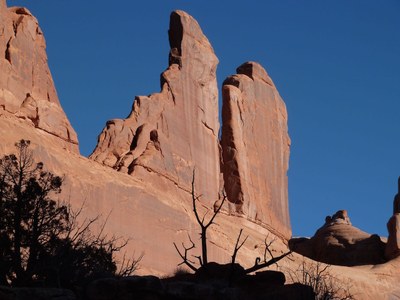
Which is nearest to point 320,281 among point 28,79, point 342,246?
point 28,79

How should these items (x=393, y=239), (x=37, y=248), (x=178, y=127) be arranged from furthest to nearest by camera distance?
(x=393, y=239) → (x=178, y=127) → (x=37, y=248)

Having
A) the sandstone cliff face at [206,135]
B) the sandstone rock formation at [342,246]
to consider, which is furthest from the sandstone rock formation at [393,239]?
the sandstone cliff face at [206,135]

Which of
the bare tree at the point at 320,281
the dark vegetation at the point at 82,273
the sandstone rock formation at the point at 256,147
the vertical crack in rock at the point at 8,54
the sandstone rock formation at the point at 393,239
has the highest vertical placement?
the sandstone rock formation at the point at 256,147

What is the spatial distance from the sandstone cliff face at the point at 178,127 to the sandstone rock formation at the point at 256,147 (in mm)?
2774

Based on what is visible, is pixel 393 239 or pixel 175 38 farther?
pixel 393 239

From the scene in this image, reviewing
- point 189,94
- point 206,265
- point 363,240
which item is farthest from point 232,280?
point 363,240

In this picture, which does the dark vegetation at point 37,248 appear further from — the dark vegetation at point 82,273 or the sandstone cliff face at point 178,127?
the sandstone cliff face at point 178,127

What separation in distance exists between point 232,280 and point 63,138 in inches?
928

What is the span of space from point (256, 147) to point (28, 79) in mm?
22325

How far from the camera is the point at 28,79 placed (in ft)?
134

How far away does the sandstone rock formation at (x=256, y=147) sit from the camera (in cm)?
5634

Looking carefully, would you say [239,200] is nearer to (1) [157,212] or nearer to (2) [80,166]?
(1) [157,212]

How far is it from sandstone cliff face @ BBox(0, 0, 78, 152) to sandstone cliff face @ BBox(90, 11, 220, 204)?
13.7 ft

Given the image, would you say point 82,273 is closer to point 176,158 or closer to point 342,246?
point 176,158
